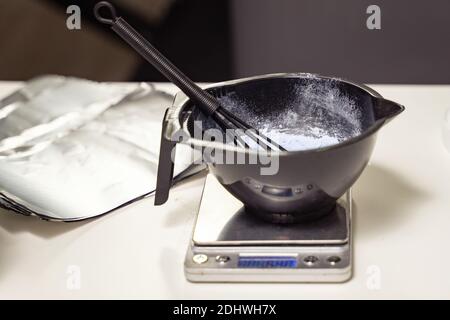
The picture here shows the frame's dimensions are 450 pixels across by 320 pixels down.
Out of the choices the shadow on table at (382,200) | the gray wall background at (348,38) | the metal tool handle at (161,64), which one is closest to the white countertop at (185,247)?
the shadow on table at (382,200)

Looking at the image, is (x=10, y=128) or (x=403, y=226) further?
(x=10, y=128)

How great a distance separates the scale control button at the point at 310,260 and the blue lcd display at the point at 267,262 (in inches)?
0.4

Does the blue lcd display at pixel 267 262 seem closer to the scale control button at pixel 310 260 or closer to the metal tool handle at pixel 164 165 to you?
the scale control button at pixel 310 260

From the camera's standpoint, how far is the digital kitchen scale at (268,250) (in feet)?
2.01

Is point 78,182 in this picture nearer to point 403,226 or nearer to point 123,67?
point 403,226

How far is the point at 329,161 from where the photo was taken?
0.60m

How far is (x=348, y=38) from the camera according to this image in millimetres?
1310

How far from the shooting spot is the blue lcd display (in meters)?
0.61

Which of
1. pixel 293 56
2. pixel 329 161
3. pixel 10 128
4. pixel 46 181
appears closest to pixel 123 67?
pixel 293 56

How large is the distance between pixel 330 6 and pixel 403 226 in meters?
0.71

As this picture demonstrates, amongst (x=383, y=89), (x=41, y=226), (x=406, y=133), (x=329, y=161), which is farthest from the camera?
(x=383, y=89)

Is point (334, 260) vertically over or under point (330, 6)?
under

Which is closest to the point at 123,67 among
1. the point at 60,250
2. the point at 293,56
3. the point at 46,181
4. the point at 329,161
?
the point at 293,56

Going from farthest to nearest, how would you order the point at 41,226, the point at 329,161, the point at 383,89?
1. the point at 383,89
2. the point at 41,226
3. the point at 329,161
